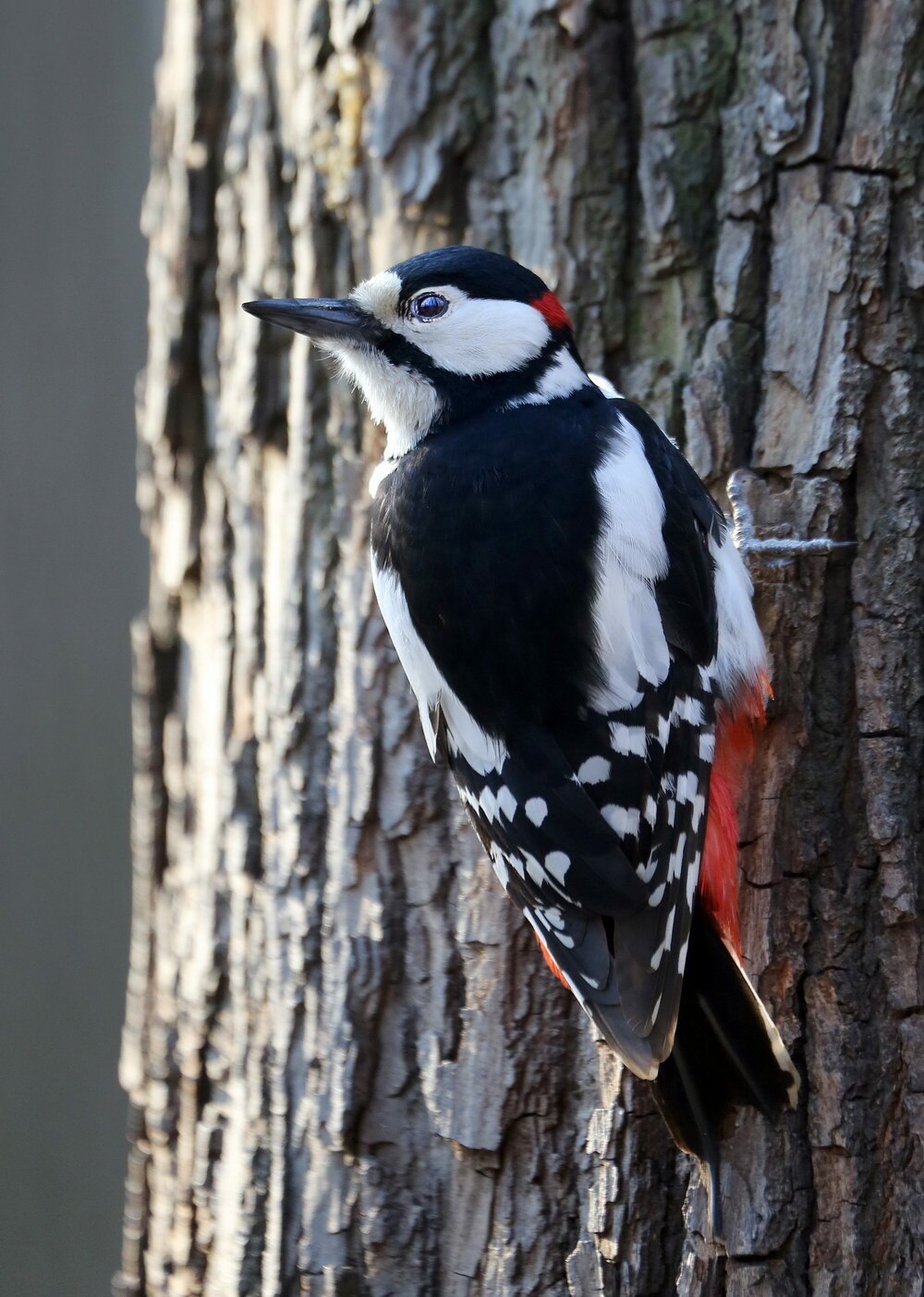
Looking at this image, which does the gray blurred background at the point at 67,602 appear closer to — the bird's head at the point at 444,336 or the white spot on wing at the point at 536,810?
the bird's head at the point at 444,336

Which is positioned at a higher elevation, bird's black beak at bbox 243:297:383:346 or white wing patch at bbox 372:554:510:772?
bird's black beak at bbox 243:297:383:346

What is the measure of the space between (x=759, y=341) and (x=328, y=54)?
823mm

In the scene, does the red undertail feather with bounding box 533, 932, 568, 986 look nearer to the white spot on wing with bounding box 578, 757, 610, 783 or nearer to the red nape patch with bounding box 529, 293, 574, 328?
the white spot on wing with bounding box 578, 757, 610, 783

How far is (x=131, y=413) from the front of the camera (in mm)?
2727

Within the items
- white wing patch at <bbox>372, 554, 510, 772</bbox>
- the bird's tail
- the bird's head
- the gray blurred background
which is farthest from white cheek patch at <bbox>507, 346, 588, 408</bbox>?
the gray blurred background

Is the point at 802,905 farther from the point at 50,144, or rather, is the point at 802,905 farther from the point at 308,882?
the point at 50,144

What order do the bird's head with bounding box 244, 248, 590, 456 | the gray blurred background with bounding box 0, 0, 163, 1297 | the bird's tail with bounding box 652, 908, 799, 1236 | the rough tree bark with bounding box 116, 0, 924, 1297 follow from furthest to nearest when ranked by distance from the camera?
the gray blurred background with bounding box 0, 0, 163, 1297 → the bird's head with bounding box 244, 248, 590, 456 → the rough tree bark with bounding box 116, 0, 924, 1297 → the bird's tail with bounding box 652, 908, 799, 1236

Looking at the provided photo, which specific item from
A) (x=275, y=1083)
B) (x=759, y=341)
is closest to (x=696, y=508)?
(x=759, y=341)

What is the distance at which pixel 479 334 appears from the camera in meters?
1.71

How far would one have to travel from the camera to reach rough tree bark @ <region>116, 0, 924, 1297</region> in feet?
5.02

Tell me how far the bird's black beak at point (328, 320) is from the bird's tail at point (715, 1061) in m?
0.94

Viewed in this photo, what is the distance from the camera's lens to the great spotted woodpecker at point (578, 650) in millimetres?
1455

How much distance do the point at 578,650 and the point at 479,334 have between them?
20.1 inches

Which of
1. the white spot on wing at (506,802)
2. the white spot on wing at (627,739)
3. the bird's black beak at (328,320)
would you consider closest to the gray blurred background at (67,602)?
the bird's black beak at (328,320)
